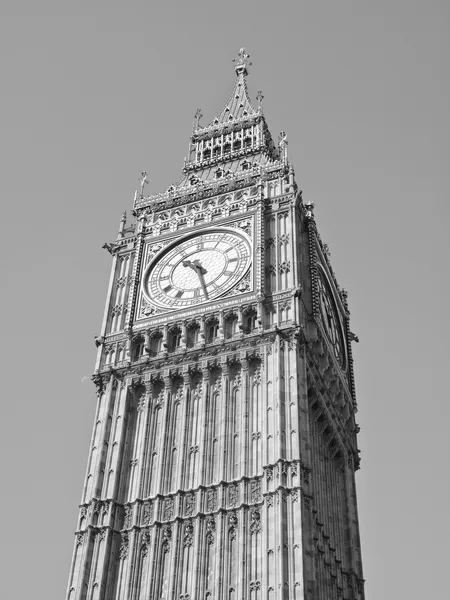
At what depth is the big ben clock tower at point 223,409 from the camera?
4134 cm

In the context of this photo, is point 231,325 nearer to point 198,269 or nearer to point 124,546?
point 198,269

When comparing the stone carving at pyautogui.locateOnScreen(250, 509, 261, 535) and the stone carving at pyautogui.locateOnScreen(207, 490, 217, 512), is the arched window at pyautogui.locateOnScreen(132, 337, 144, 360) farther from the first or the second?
the stone carving at pyautogui.locateOnScreen(250, 509, 261, 535)

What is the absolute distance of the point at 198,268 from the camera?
172 ft

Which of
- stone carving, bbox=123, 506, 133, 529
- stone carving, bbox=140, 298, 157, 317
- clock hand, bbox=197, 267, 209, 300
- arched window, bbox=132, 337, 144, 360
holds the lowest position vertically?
stone carving, bbox=123, 506, 133, 529

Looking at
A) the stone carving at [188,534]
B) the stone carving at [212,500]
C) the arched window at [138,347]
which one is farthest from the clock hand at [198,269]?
the stone carving at [188,534]

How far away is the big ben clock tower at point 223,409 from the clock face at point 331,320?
0.18 meters

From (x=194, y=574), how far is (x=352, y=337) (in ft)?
70.9

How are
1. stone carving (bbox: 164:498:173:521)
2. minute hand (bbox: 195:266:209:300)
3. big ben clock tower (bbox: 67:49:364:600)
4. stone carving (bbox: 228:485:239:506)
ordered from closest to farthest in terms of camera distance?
big ben clock tower (bbox: 67:49:364:600) → stone carving (bbox: 228:485:239:506) → stone carving (bbox: 164:498:173:521) → minute hand (bbox: 195:266:209:300)

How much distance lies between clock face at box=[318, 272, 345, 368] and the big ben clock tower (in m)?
0.18

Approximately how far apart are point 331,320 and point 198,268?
26.4ft

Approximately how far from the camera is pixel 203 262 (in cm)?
5312

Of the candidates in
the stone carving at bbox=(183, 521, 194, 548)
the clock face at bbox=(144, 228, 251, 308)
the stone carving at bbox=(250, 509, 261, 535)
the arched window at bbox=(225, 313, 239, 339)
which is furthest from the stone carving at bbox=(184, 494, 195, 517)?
the clock face at bbox=(144, 228, 251, 308)

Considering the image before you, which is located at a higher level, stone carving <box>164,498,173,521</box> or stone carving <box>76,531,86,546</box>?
stone carving <box>164,498,173,521</box>

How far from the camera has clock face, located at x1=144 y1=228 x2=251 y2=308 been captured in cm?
5156
